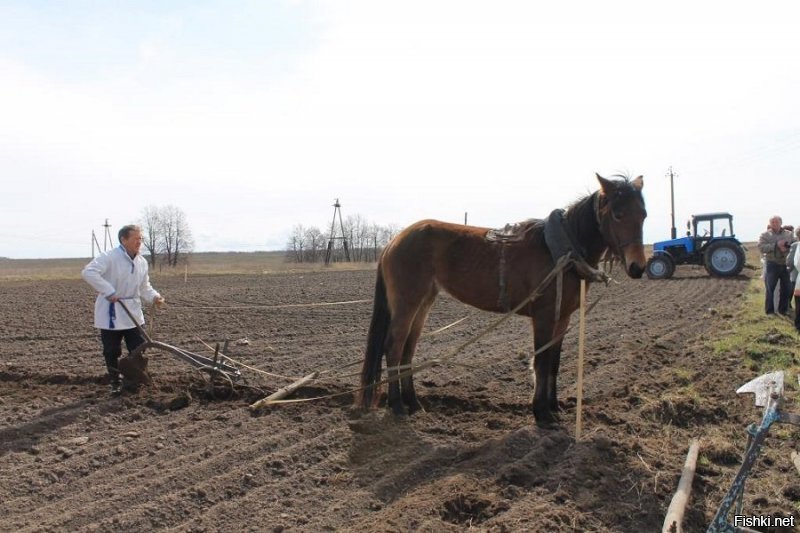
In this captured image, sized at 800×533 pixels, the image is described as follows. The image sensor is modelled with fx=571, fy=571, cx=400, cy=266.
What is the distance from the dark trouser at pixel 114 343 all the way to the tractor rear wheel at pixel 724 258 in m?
20.4

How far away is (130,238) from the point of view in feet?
19.8

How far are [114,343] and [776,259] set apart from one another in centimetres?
1069

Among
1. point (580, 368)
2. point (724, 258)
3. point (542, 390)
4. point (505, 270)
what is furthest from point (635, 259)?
point (724, 258)

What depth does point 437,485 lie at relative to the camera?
12.4 feet

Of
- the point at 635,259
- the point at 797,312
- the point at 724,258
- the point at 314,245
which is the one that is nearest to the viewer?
the point at 635,259

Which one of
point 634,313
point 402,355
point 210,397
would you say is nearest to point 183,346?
A: point 210,397

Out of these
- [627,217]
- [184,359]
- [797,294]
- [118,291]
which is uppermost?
[627,217]

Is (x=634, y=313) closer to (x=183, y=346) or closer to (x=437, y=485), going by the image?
(x=183, y=346)

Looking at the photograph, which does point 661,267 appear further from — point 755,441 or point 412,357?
point 755,441

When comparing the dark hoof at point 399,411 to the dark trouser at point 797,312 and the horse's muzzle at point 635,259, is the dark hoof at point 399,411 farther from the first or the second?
the dark trouser at point 797,312

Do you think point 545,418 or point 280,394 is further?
point 280,394

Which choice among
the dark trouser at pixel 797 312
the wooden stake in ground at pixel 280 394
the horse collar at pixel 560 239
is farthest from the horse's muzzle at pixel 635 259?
the dark trouser at pixel 797 312

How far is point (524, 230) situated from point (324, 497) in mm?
2928

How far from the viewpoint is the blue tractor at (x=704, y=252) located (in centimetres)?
2075
